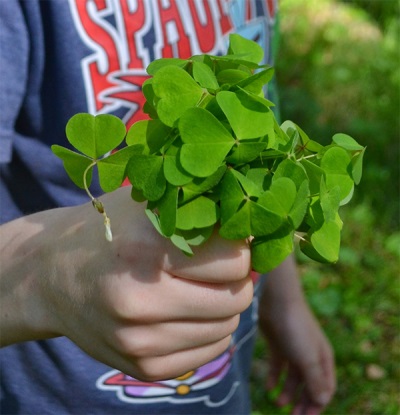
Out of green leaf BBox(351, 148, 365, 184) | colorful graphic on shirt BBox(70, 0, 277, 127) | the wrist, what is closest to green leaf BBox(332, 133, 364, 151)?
green leaf BBox(351, 148, 365, 184)

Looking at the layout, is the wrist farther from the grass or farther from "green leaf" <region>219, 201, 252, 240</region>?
the grass

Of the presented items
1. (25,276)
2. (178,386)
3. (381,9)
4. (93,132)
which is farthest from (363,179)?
(93,132)

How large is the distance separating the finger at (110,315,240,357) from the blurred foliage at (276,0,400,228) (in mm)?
1688

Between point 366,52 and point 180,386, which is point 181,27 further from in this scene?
point 366,52

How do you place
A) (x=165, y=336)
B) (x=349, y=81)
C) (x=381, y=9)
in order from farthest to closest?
(x=381, y=9) < (x=349, y=81) < (x=165, y=336)

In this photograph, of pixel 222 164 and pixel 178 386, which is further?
pixel 178 386

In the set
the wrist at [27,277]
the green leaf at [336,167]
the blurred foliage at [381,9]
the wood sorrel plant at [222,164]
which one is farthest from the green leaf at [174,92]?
the blurred foliage at [381,9]

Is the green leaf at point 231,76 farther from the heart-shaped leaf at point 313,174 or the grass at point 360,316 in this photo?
the grass at point 360,316

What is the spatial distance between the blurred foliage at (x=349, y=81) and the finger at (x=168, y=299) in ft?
5.59

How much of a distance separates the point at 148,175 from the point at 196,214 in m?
0.04

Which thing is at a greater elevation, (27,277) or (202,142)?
(202,142)

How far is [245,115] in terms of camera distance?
471mm

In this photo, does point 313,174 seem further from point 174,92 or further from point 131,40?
point 131,40

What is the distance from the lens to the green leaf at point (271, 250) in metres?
0.50
